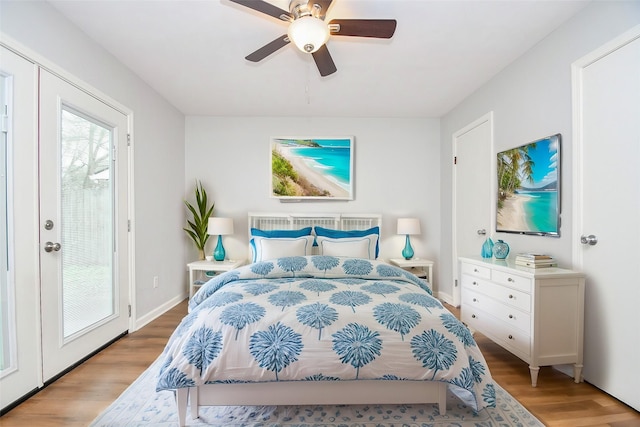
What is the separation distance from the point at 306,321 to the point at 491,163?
2.47 meters

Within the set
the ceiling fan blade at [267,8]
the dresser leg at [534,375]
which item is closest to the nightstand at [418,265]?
the dresser leg at [534,375]

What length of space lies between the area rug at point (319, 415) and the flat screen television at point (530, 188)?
1325mm

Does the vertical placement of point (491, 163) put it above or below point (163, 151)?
below

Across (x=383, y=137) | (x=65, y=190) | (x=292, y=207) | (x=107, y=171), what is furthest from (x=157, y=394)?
(x=383, y=137)

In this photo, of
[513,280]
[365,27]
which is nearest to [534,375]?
[513,280]

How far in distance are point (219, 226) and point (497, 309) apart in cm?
299

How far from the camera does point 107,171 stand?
2.56m

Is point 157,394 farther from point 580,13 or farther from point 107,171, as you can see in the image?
point 580,13

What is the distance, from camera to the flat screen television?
7.21ft

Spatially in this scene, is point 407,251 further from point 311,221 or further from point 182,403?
point 182,403

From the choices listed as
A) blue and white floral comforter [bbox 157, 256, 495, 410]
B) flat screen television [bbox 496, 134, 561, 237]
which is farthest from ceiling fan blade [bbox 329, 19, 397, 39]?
blue and white floral comforter [bbox 157, 256, 495, 410]

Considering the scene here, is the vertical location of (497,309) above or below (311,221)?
below

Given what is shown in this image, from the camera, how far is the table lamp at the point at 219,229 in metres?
3.65

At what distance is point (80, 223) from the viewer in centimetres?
227
